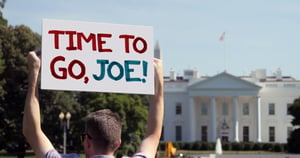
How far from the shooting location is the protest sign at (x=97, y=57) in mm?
4453

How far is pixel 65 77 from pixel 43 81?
146 millimetres

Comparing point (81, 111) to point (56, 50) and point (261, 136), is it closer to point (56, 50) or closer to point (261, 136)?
point (261, 136)

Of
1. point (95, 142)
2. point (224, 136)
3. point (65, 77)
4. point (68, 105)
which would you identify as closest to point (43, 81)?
point (65, 77)

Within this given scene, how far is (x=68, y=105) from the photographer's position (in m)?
51.4

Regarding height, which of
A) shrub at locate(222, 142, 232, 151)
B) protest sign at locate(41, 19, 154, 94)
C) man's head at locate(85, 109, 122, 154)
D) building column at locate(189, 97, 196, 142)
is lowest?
shrub at locate(222, 142, 232, 151)

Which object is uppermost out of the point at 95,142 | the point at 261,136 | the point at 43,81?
the point at 43,81

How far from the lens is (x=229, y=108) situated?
97.5 m

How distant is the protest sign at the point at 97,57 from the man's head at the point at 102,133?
91cm

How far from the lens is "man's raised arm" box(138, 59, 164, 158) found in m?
3.91

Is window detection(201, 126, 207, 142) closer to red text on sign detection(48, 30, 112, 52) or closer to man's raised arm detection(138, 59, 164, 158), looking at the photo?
red text on sign detection(48, 30, 112, 52)

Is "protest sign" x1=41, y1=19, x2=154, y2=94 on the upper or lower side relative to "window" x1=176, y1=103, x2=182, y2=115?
upper

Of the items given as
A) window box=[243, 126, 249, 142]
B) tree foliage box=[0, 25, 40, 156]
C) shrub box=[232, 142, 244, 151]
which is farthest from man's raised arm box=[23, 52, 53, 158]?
window box=[243, 126, 249, 142]

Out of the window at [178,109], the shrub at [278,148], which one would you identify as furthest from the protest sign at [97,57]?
the window at [178,109]

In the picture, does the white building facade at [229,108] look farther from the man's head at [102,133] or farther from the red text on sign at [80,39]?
the man's head at [102,133]
